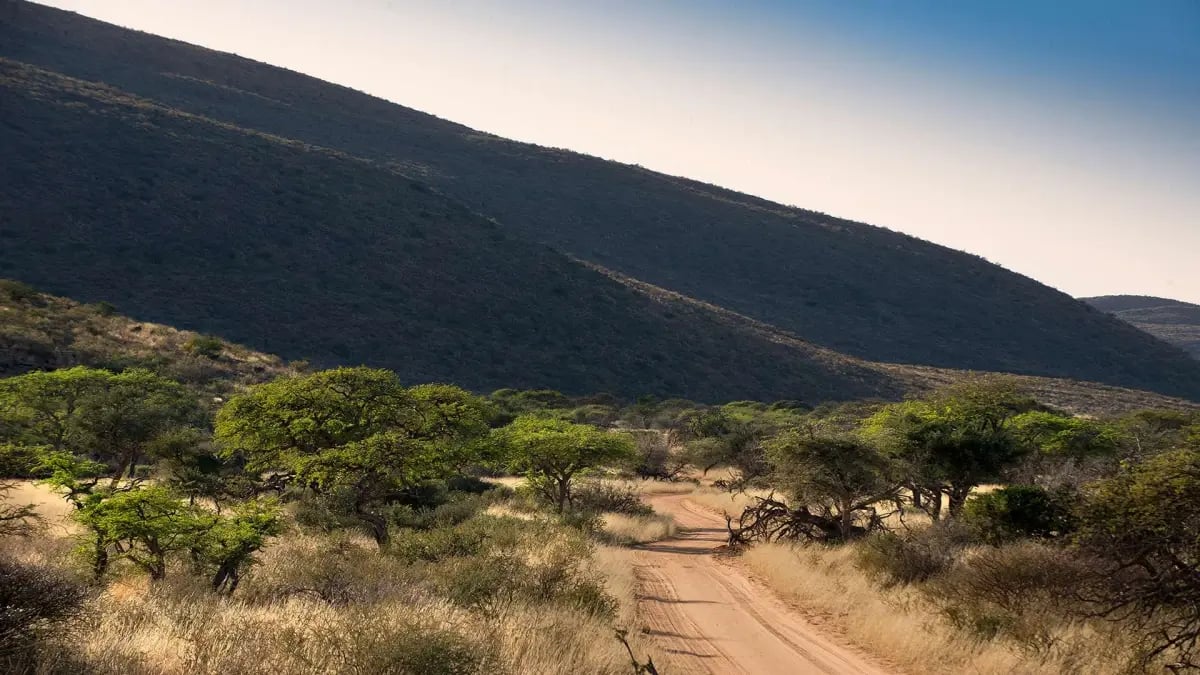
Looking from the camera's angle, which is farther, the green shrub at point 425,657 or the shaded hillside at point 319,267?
the shaded hillside at point 319,267

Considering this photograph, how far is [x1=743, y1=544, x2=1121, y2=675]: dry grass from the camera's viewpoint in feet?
32.7

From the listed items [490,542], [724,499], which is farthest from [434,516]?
[724,499]

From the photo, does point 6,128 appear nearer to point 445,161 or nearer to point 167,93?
point 167,93

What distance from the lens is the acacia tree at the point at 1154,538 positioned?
342 inches

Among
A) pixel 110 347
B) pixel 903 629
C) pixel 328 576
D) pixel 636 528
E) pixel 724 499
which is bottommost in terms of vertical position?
pixel 110 347

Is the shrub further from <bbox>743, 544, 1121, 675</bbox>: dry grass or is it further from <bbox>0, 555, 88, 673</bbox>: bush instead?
<bbox>0, 555, 88, 673</bbox>: bush

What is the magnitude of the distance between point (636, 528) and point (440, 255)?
5611 cm

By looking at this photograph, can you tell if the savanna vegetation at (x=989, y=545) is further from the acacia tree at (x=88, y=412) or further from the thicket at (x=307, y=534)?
the acacia tree at (x=88, y=412)

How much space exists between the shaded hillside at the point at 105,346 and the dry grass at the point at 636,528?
82.9 feet

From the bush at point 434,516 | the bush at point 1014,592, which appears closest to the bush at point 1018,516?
the bush at point 1014,592

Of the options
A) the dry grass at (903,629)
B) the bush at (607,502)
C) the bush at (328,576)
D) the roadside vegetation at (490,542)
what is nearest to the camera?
the roadside vegetation at (490,542)

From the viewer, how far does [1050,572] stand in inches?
470

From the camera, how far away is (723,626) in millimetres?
13211

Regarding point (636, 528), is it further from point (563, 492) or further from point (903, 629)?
point (903, 629)
